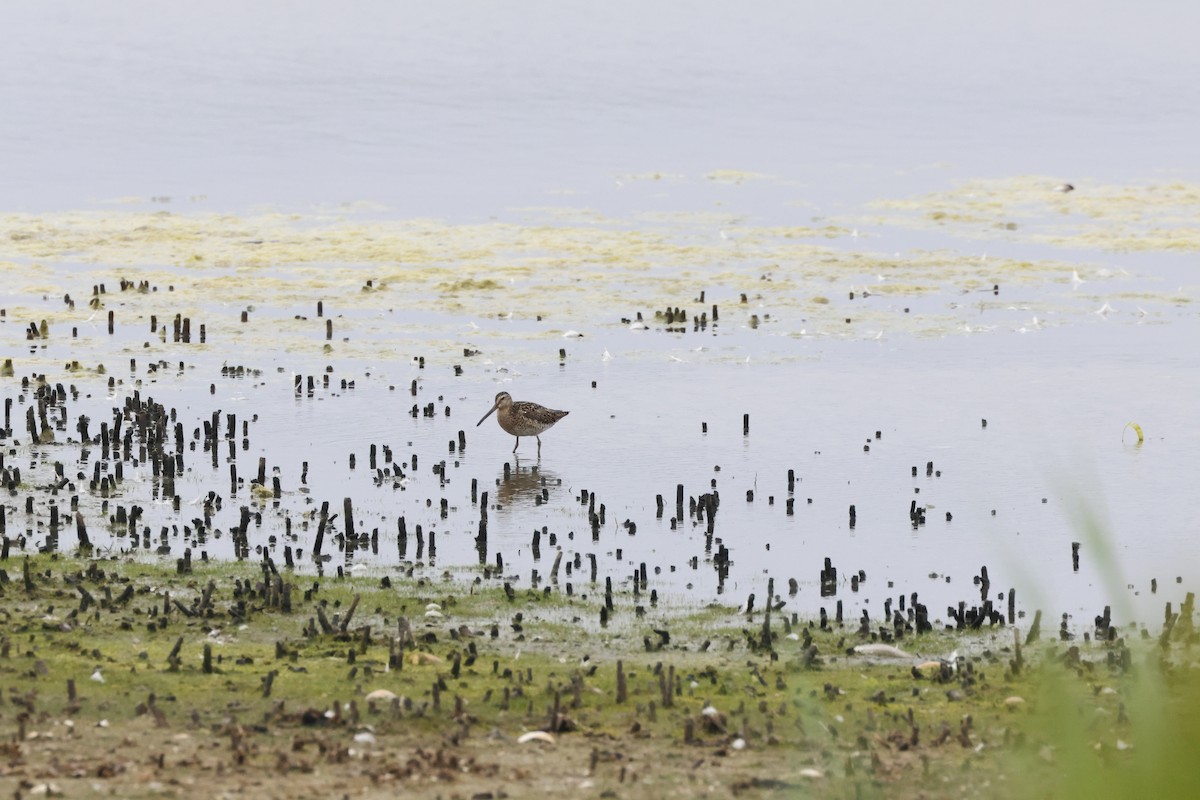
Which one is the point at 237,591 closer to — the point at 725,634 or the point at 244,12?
the point at 725,634

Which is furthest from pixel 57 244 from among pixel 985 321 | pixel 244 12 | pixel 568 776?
pixel 244 12

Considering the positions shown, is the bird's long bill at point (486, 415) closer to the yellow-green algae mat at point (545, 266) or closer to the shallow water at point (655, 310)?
the shallow water at point (655, 310)

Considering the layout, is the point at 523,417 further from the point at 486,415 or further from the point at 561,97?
the point at 561,97

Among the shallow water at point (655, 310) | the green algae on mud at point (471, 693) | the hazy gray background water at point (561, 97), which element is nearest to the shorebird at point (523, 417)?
the shallow water at point (655, 310)

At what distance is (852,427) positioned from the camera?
67.3 feet

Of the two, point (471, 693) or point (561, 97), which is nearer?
point (471, 693)

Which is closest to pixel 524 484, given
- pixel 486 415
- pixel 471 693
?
pixel 486 415

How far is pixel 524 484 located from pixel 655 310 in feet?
34.1

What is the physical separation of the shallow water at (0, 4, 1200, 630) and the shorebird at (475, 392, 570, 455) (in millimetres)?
340

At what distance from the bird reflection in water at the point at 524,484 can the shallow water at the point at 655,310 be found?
0.07 metres

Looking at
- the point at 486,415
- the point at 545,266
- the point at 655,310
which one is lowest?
the point at 486,415

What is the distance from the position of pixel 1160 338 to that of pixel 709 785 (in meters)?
18.6

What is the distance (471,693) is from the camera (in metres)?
11.0

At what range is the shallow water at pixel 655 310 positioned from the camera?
16.2 metres
